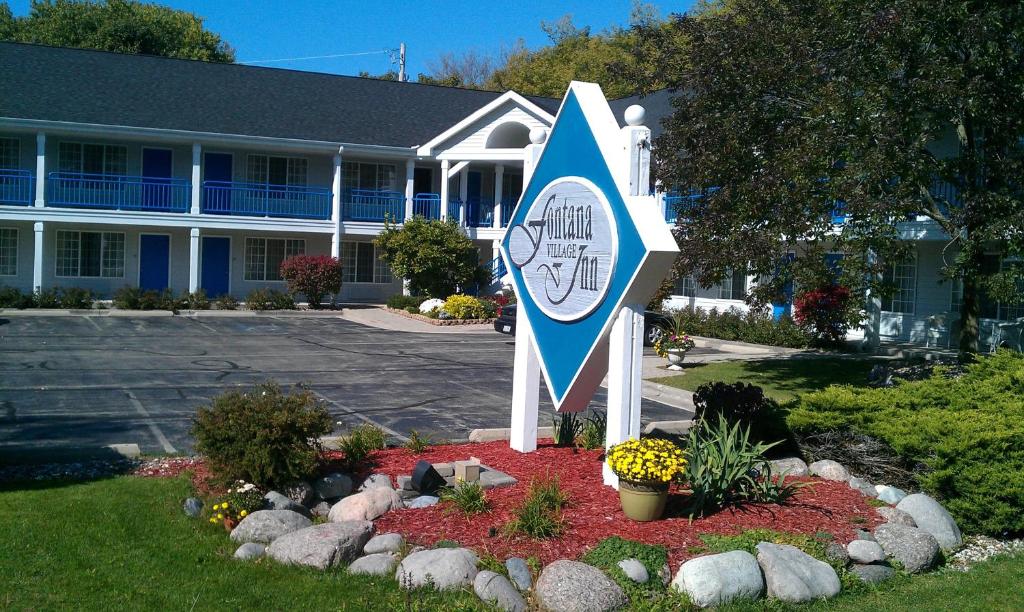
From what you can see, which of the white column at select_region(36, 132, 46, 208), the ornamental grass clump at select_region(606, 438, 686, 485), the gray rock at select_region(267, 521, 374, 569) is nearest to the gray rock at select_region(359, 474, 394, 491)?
→ the gray rock at select_region(267, 521, 374, 569)

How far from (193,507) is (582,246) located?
409 centimetres

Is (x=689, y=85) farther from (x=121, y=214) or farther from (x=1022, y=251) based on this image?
(x=121, y=214)

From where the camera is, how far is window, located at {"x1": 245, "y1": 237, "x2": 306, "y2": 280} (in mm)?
32875

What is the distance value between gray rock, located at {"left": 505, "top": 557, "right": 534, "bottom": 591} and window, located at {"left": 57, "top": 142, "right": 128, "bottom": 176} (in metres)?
28.6

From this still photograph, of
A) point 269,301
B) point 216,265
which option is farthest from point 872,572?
point 216,265

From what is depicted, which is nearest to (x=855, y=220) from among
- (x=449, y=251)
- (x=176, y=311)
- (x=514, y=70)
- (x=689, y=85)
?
(x=689, y=85)

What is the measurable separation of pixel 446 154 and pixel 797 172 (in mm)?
20717

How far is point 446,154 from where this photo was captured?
33.0m

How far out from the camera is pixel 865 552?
6.92m

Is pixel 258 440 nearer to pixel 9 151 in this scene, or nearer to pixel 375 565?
pixel 375 565

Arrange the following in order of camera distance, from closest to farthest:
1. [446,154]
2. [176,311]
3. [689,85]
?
[689,85]
[176,311]
[446,154]

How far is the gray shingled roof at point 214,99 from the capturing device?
98.2 ft

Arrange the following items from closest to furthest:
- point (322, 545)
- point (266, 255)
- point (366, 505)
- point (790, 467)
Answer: point (322, 545), point (366, 505), point (790, 467), point (266, 255)

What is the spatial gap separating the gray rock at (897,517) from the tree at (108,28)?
4540 centimetres
